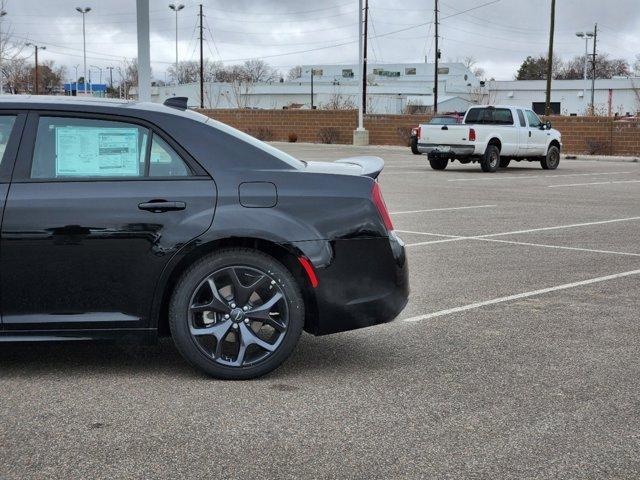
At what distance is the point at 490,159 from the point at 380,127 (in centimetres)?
2053

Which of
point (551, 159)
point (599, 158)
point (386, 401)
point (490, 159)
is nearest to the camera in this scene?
point (386, 401)

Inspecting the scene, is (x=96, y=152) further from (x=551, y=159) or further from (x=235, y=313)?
(x=551, y=159)

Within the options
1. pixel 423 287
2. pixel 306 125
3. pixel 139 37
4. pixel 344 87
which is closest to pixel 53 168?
pixel 423 287

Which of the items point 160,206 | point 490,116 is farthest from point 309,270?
point 490,116

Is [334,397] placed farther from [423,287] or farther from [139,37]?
[139,37]

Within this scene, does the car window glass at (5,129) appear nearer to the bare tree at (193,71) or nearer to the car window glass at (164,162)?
the car window glass at (164,162)

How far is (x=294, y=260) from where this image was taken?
→ 17.9 feet

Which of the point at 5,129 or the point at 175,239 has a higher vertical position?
the point at 5,129

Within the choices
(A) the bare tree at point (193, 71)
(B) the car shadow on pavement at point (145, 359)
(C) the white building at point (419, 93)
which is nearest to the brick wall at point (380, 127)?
(C) the white building at point (419, 93)

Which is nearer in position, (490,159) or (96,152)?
(96,152)

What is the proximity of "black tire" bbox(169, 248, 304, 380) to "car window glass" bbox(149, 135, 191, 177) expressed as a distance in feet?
1.71

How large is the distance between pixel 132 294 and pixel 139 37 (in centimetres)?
737

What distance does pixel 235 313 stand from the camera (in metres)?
5.37

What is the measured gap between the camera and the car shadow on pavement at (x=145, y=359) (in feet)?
18.4
